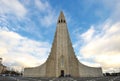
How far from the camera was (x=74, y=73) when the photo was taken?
57125 mm

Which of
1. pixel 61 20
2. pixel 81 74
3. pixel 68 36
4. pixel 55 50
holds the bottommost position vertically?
pixel 81 74

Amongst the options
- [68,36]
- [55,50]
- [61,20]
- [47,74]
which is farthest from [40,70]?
[61,20]

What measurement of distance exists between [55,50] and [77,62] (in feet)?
31.8

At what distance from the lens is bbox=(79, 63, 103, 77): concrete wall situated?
2238 inches

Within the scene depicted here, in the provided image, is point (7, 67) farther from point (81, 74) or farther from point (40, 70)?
point (81, 74)

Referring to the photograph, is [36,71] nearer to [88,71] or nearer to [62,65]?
[62,65]

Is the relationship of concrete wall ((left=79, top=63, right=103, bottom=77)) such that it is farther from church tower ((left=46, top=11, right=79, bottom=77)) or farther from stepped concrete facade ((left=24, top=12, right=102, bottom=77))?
church tower ((left=46, top=11, right=79, bottom=77))


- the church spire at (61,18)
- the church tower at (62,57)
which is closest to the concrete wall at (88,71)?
the church tower at (62,57)

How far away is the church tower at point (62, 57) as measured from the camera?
185 ft

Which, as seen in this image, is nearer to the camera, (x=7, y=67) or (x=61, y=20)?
(x=61, y=20)

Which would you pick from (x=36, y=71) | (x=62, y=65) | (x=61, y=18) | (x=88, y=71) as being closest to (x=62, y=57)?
(x=62, y=65)

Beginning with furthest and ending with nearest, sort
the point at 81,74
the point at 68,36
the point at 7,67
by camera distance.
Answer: the point at 7,67, the point at 68,36, the point at 81,74

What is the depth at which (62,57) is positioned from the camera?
189 ft

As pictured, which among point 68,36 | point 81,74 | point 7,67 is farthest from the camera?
point 7,67
